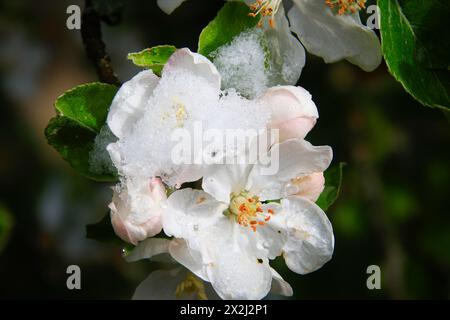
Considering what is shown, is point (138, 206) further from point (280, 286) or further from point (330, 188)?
point (330, 188)

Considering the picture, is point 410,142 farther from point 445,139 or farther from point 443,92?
point 443,92

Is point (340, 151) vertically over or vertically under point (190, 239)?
under

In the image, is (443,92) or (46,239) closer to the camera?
(443,92)

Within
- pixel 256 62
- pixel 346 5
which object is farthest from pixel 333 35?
pixel 256 62

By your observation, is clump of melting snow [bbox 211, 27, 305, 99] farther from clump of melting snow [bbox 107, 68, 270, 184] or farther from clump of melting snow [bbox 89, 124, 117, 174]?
clump of melting snow [bbox 89, 124, 117, 174]

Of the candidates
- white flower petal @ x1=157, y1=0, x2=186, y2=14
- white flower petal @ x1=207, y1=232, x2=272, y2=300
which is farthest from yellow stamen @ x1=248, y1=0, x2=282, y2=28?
white flower petal @ x1=207, y1=232, x2=272, y2=300

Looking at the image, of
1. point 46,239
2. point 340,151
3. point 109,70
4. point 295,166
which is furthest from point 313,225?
point 46,239
